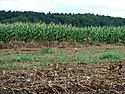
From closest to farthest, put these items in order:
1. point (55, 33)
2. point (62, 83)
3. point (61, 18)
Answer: point (62, 83) < point (55, 33) < point (61, 18)

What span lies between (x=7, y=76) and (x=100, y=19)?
130 ft

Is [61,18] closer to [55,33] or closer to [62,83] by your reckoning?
[55,33]

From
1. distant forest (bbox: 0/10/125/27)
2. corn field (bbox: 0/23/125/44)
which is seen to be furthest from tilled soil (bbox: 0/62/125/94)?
distant forest (bbox: 0/10/125/27)

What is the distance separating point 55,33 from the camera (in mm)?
28516

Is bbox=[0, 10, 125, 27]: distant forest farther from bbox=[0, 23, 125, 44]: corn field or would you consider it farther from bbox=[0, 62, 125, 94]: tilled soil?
bbox=[0, 62, 125, 94]: tilled soil

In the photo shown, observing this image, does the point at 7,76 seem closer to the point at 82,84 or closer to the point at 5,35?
the point at 82,84

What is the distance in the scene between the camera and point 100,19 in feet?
151

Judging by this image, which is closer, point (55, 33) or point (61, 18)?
point (55, 33)

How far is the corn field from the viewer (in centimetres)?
2773

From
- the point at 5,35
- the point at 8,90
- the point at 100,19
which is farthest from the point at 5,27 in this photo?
the point at 8,90

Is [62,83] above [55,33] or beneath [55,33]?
above

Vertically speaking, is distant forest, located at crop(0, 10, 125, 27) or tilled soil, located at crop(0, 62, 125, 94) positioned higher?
tilled soil, located at crop(0, 62, 125, 94)

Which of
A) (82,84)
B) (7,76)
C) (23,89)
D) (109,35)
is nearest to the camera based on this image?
(23,89)

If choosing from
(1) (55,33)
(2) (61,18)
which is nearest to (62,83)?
(1) (55,33)
